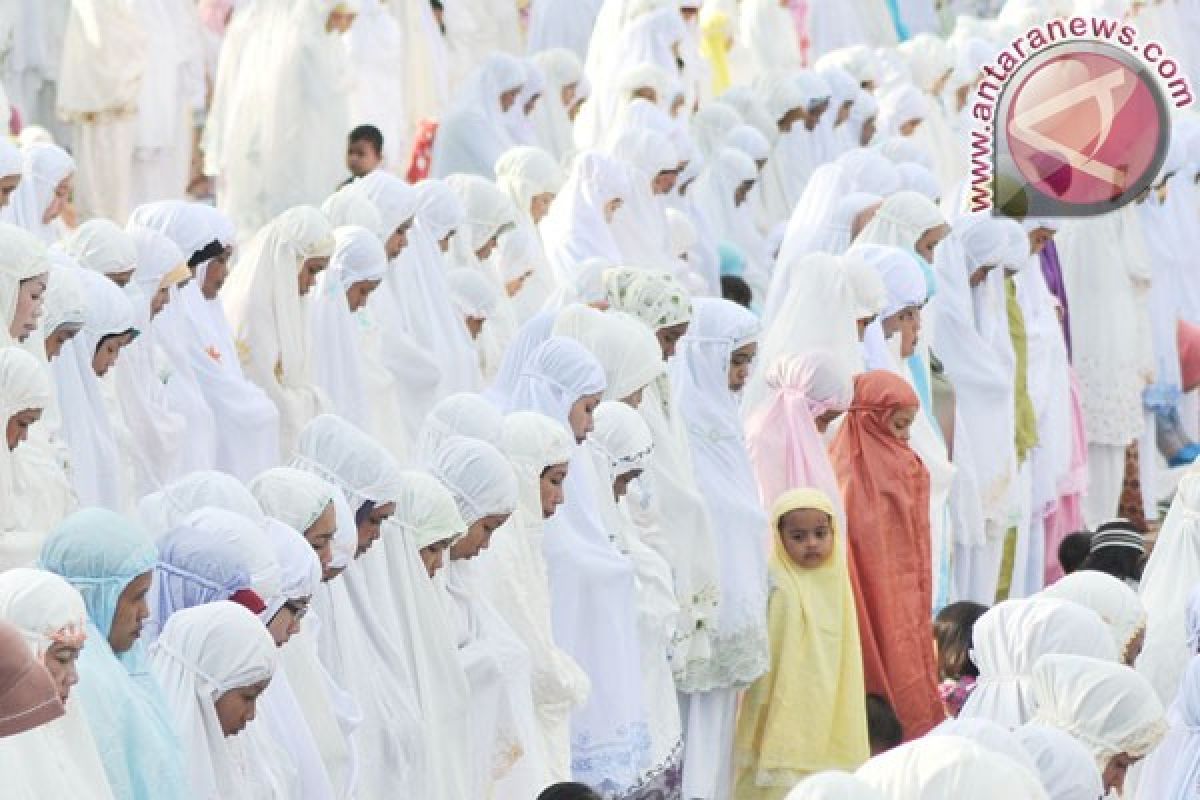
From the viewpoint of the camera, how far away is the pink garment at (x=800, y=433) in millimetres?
9438

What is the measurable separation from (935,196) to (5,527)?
6.33 metres

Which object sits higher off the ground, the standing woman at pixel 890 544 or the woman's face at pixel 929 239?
the woman's face at pixel 929 239

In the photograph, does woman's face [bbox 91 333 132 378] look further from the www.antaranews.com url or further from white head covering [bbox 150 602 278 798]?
the www.antaranews.com url

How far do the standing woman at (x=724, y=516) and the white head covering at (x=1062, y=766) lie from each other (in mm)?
2485

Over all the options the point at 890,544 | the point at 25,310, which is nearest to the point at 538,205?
the point at 890,544

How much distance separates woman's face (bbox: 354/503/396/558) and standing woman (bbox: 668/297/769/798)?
1787 millimetres

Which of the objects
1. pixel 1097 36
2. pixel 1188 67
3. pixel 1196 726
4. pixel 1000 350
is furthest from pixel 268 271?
pixel 1188 67

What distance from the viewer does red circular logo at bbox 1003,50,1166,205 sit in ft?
42.2

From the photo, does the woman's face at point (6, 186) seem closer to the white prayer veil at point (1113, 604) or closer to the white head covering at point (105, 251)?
the white head covering at point (105, 251)

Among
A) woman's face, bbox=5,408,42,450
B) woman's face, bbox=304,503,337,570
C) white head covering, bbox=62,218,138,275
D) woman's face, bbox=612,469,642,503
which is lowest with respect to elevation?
woman's face, bbox=612,469,642,503

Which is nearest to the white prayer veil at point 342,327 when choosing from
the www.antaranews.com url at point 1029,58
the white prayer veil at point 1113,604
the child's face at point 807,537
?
the child's face at point 807,537

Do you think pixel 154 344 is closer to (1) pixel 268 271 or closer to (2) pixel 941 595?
(1) pixel 268 271

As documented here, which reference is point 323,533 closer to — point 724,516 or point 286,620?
point 286,620

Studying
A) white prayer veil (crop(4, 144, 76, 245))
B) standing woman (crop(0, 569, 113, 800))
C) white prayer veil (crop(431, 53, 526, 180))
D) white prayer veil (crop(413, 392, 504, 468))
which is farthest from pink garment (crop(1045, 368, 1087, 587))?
standing woman (crop(0, 569, 113, 800))
